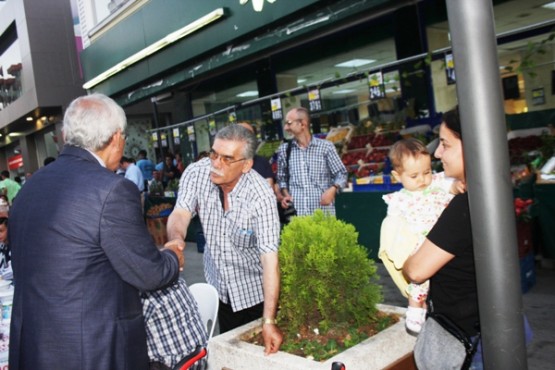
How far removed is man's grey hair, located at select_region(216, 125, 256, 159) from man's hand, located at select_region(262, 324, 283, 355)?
1.05 metres

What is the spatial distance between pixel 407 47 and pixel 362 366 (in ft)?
26.4

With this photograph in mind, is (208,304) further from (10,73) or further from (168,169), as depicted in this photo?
(10,73)

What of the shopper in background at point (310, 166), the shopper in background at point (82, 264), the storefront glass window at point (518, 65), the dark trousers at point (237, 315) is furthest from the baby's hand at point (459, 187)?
the storefront glass window at point (518, 65)

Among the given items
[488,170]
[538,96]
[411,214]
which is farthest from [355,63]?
[488,170]

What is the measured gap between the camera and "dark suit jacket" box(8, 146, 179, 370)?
2088 millimetres

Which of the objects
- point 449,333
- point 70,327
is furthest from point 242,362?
point 449,333

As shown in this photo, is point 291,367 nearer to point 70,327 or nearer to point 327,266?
point 327,266

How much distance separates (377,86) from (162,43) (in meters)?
7.04

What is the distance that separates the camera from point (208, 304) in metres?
3.17


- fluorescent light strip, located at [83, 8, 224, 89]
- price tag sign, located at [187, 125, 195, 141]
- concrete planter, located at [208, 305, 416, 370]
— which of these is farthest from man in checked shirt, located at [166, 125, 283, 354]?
price tag sign, located at [187, 125, 195, 141]

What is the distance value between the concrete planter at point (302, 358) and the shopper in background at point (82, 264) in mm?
651

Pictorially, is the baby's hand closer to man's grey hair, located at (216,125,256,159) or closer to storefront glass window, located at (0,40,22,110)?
man's grey hair, located at (216,125,256,159)

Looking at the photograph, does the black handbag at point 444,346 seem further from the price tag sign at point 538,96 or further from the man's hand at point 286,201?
the price tag sign at point 538,96

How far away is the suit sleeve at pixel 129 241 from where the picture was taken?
2.09 m
